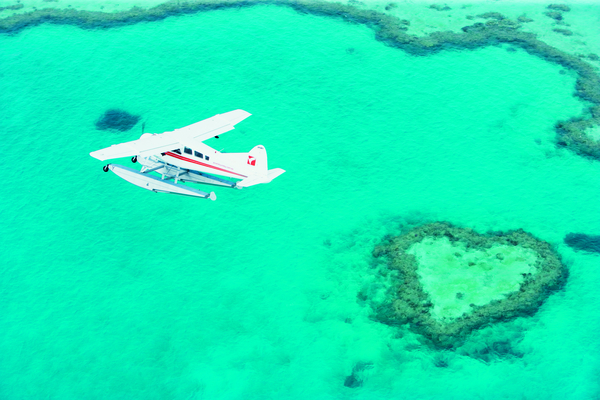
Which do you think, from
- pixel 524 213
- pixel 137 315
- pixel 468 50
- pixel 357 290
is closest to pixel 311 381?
pixel 357 290

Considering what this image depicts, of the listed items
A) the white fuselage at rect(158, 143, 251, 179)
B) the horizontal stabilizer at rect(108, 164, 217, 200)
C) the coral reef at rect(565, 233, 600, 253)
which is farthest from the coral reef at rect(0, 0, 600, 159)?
the horizontal stabilizer at rect(108, 164, 217, 200)

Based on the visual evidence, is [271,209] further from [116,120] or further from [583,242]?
[583,242]

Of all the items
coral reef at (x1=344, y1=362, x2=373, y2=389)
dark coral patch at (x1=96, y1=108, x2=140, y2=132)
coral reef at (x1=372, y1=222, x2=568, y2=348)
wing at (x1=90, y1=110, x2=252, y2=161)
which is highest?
wing at (x1=90, y1=110, x2=252, y2=161)

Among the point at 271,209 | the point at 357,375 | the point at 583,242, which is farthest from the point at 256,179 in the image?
the point at 583,242

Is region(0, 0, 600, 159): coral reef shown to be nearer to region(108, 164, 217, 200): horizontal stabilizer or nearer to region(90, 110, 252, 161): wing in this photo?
region(90, 110, 252, 161): wing

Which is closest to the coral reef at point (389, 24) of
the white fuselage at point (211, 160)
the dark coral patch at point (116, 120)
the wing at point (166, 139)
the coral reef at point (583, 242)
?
the dark coral patch at point (116, 120)

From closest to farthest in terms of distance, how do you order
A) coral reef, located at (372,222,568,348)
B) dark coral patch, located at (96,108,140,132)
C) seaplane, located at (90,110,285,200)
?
coral reef, located at (372,222,568,348)
seaplane, located at (90,110,285,200)
dark coral patch, located at (96,108,140,132)
